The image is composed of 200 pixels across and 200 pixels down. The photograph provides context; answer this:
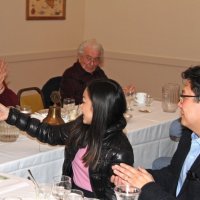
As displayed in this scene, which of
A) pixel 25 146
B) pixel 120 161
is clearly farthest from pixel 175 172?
pixel 25 146

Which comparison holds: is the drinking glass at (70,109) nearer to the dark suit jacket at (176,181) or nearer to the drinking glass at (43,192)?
the dark suit jacket at (176,181)

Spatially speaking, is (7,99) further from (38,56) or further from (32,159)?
(38,56)

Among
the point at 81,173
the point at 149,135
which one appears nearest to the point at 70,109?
the point at 149,135

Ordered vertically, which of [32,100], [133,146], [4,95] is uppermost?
[4,95]

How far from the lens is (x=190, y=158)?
245 centimetres

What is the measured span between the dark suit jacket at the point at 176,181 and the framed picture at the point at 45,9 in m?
3.91

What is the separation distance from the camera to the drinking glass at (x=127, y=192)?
200 centimetres

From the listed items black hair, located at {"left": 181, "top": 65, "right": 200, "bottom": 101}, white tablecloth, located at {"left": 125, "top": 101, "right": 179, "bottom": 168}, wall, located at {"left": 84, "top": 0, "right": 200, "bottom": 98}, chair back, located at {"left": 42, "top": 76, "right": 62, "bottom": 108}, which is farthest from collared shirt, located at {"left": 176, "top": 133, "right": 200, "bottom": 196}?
wall, located at {"left": 84, "top": 0, "right": 200, "bottom": 98}

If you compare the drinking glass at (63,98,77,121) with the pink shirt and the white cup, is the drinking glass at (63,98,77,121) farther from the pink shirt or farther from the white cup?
the white cup

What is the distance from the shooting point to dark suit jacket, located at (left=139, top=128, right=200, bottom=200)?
7.18ft

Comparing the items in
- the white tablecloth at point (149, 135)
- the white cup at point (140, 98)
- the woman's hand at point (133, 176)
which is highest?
the woman's hand at point (133, 176)

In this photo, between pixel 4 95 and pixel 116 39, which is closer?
pixel 4 95

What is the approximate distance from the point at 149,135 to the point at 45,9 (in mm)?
3030

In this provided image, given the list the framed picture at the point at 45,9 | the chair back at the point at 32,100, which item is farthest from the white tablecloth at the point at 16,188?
the framed picture at the point at 45,9
